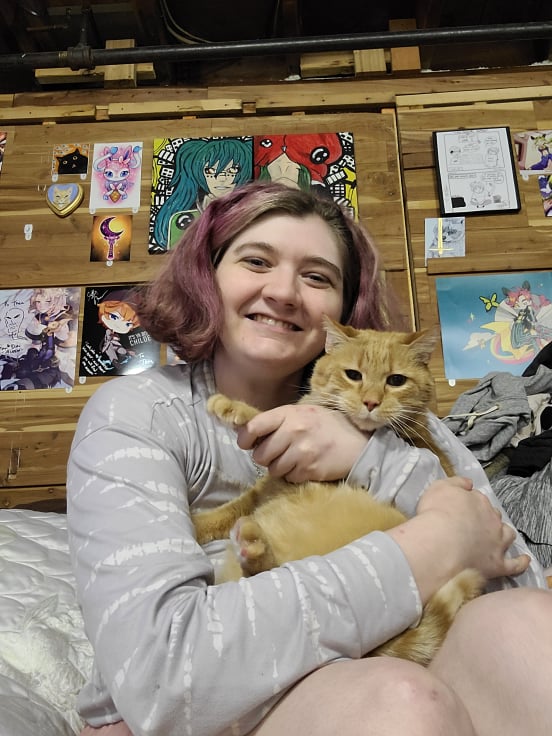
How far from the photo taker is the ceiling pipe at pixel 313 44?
8.06 feet

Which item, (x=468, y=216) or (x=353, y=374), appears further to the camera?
(x=468, y=216)

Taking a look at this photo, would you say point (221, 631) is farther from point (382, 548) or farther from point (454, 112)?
point (454, 112)

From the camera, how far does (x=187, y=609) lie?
705 millimetres

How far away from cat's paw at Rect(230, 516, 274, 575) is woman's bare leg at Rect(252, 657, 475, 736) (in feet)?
0.65

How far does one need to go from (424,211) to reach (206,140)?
111cm

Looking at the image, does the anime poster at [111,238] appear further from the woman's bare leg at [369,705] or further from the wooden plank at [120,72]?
the woman's bare leg at [369,705]

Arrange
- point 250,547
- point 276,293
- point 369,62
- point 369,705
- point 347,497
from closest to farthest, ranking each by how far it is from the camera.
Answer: point 369,705
point 250,547
point 347,497
point 276,293
point 369,62

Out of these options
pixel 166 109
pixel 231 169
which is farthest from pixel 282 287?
pixel 166 109

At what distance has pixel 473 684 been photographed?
714 mm

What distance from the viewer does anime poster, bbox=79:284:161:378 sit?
251 cm

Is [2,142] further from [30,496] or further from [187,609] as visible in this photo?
[187,609]

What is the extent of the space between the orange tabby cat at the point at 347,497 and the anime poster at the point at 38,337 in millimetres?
1577

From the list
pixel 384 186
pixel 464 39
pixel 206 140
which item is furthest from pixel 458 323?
pixel 206 140

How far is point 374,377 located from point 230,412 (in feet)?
1.29
